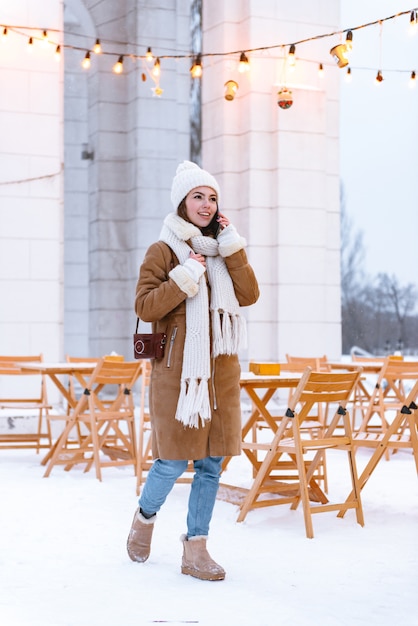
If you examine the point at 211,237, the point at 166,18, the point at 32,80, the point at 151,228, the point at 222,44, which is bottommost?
the point at 211,237

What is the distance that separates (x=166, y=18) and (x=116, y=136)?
1.56m

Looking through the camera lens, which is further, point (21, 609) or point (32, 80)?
point (32, 80)

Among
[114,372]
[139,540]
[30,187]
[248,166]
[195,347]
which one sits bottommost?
[139,540]

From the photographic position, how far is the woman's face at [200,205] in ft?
11.7

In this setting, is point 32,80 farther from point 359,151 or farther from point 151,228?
point 359,151

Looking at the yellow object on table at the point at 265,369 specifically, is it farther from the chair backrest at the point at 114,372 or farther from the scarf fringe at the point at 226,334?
the scarf fringe at the point at 226,334

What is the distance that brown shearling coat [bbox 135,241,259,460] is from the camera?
3.42 meters

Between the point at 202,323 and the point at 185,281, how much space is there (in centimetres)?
18

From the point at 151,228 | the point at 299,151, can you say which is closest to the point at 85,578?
the point at 299,151

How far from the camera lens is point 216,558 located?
12.5ft

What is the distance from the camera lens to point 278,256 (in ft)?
28.7

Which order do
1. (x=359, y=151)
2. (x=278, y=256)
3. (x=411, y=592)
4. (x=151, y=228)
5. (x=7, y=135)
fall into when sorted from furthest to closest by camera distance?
(x=359, y=151) < (x=151, y=228) < (x=278, y=256) < (x=7, y=135) < (x=411, y=592)

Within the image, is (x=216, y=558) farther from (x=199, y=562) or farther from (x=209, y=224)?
(x=209, y=224)

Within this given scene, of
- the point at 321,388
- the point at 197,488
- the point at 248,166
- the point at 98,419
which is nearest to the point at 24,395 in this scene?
the point at 98,419
